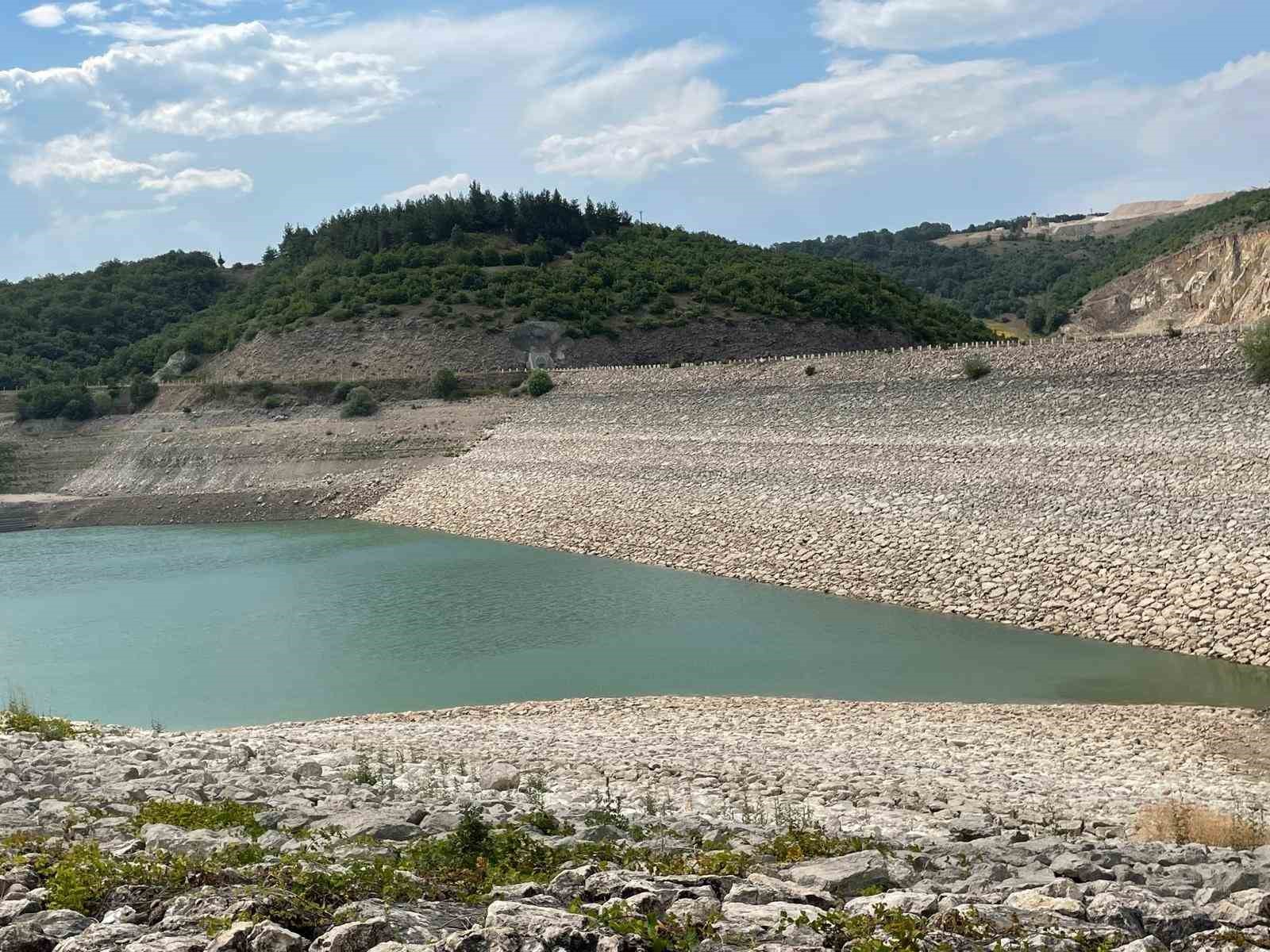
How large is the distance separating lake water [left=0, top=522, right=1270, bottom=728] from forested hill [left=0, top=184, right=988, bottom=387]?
30.2 m

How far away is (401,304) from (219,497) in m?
19.8

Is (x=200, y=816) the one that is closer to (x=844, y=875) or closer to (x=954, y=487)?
(x=844, y=875)

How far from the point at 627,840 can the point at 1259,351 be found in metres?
21.9

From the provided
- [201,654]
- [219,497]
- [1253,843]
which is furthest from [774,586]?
[219,497]

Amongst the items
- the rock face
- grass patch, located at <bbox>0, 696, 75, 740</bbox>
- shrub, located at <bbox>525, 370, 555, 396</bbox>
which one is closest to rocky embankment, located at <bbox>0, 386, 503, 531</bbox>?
shrub, located at <bbox>525, 370, 555, 396</bbox>

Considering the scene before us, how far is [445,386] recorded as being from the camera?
2096 inches

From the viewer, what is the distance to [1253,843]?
10266mm

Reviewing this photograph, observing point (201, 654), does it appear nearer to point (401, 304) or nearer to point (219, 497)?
point (219, 497)

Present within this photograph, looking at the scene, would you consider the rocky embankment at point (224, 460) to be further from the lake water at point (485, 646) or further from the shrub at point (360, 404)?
the lake water at point (485, 646)

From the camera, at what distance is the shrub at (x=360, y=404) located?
52531 mm

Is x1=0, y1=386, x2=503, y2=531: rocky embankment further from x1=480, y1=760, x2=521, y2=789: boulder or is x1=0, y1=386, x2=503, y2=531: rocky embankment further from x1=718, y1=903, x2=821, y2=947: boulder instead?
x1=718, y1=903, x2=821, y2=947: boulder

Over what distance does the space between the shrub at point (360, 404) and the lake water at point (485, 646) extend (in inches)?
657

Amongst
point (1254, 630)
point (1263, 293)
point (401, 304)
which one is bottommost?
point (1254, 630)

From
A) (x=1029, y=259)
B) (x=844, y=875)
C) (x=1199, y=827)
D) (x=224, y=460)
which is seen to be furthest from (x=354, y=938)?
(x=1029, y=259)
